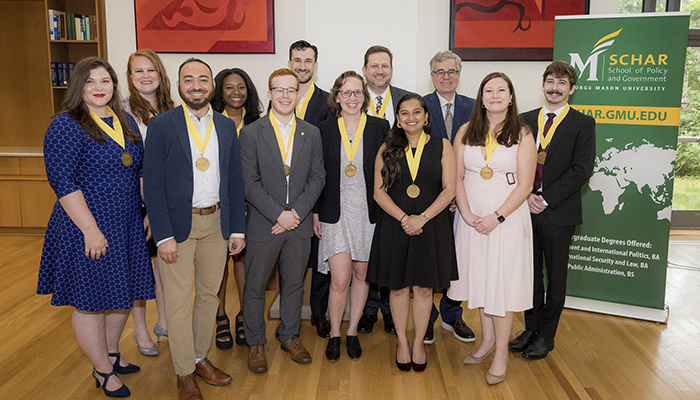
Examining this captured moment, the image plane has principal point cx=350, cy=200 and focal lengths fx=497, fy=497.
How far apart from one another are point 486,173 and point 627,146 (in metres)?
1.76

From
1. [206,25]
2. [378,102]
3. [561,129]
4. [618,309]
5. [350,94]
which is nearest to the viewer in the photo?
[350,94]

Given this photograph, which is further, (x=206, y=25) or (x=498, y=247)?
(x=206, y=25)

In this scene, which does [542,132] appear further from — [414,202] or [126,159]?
[126,159]

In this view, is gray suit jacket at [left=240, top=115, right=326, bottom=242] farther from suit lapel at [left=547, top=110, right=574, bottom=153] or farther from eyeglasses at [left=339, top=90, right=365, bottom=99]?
suit lapel at [left=547, top=110, right=574, bottom=153]

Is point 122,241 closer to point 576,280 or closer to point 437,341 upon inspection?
point 437,341

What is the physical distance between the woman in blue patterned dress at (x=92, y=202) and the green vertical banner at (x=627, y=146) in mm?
3357

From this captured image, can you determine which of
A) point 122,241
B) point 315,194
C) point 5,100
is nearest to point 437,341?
point 315,194

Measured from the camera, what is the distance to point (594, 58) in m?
3.95

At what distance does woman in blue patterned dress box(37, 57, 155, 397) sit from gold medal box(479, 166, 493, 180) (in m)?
1.90

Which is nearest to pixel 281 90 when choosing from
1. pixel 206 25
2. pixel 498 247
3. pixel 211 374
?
pixel 498 247

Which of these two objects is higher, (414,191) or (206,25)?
(206,25)

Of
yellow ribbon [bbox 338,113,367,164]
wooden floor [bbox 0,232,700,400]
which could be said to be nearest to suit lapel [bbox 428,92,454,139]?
yellow ribbon [bbox 338,113,367,164]

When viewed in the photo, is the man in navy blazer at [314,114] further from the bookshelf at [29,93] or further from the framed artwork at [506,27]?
the bookshelf at [29,93]

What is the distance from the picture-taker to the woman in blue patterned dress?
239 centimetres
